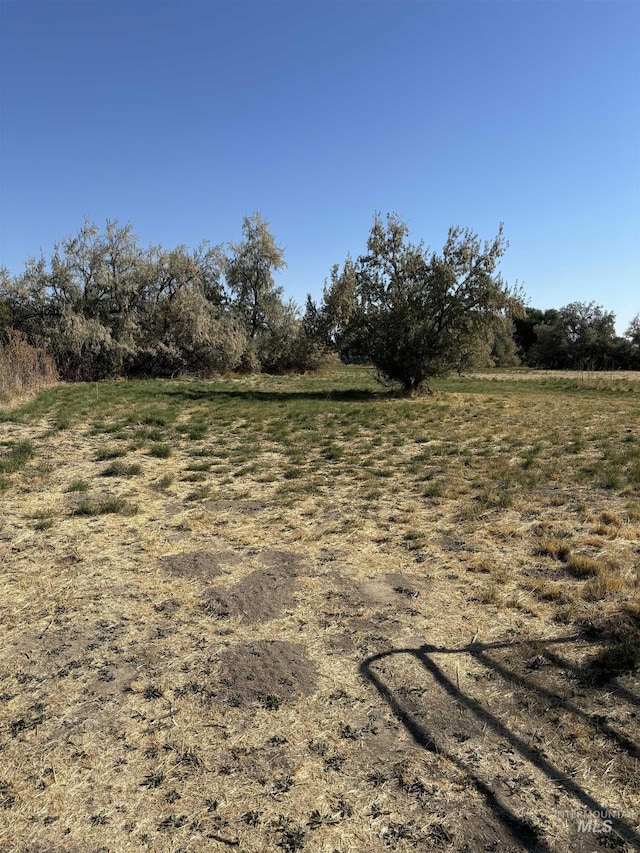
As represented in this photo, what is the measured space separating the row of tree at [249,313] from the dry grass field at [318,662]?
10.8 m

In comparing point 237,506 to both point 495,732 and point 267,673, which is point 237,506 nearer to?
point 267,673

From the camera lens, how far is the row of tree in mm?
17719

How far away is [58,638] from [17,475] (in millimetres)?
4794

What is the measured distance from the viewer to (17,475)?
7605 mm

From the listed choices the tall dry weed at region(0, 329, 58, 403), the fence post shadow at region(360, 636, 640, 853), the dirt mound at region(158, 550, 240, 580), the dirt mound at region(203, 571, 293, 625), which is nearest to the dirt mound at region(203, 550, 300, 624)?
the dirt mound at region(203, 571, 293, 625)

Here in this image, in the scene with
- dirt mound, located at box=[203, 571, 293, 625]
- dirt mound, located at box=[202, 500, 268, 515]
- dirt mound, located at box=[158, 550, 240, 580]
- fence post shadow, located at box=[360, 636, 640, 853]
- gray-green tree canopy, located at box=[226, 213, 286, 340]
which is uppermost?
gray-green tree canopy, located at box=[226, 213, 286, 340]

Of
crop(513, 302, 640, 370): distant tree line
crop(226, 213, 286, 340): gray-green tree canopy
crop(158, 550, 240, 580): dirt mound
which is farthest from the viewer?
crop(513, 302, 640, 370): distant tree line

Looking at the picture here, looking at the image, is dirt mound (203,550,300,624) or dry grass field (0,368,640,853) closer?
dry grass field (0,368,640,853)

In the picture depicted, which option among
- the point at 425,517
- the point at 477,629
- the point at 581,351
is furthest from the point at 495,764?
the point at 581,351

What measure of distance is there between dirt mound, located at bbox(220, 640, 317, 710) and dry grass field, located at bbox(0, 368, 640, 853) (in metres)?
0.02

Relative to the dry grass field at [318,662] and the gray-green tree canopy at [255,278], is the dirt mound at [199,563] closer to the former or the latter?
the dry grass field at [318,662]

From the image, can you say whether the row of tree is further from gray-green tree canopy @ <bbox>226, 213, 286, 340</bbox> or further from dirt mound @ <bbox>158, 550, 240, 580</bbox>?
dirt mound @ <bbox>158, 550, 240, 580</bbox>

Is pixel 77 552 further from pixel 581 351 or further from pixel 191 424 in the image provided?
pixel 581 351

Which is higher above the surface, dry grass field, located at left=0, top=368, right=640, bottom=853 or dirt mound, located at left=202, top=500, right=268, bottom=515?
dirt mound, located at left=202, top=500, right=268, bottom=515
